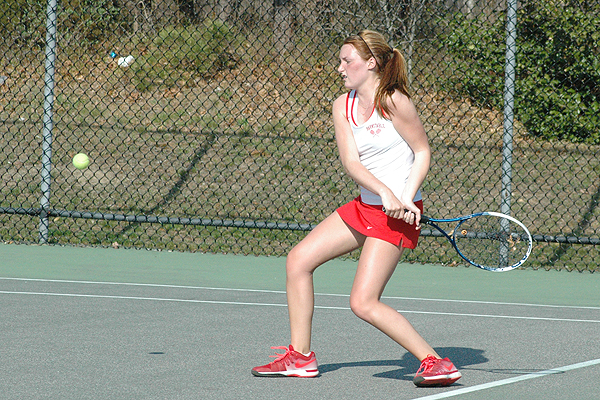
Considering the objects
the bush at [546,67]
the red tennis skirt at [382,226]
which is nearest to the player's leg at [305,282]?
the red tennis skirt at [382,226]

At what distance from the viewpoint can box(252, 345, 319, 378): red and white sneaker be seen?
14.1ft

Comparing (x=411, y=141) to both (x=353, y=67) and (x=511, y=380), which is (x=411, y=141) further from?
(x=511, y=380)

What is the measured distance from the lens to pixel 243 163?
1103cm

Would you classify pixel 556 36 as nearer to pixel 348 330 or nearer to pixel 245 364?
pixel 348 330

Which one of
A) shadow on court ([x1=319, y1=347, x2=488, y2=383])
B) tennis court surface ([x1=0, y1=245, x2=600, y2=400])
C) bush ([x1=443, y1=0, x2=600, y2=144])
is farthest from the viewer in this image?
bush ([x1=443, y1=0, x2=600, y2=144])

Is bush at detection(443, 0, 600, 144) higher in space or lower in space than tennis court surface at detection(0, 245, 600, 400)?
higher

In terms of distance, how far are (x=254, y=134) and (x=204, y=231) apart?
292 centimetres

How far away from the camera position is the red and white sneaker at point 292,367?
14.1 ft

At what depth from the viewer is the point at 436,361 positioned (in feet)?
13.4

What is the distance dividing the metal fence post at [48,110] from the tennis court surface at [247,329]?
1.05ft

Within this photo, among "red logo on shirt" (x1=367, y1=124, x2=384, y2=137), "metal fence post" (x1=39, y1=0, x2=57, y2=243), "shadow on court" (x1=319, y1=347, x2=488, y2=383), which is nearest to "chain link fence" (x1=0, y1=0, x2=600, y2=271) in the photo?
"metal fence post" (x1=39, y1=0, x2=57, y2=243)

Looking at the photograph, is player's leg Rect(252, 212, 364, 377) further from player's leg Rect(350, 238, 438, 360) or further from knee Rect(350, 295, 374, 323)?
knee Rect(350, 295, 374, 323)

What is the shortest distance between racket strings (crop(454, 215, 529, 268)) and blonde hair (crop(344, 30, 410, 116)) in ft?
2.85

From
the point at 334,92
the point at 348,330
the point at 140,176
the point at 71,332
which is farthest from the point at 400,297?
the point at 334,92
